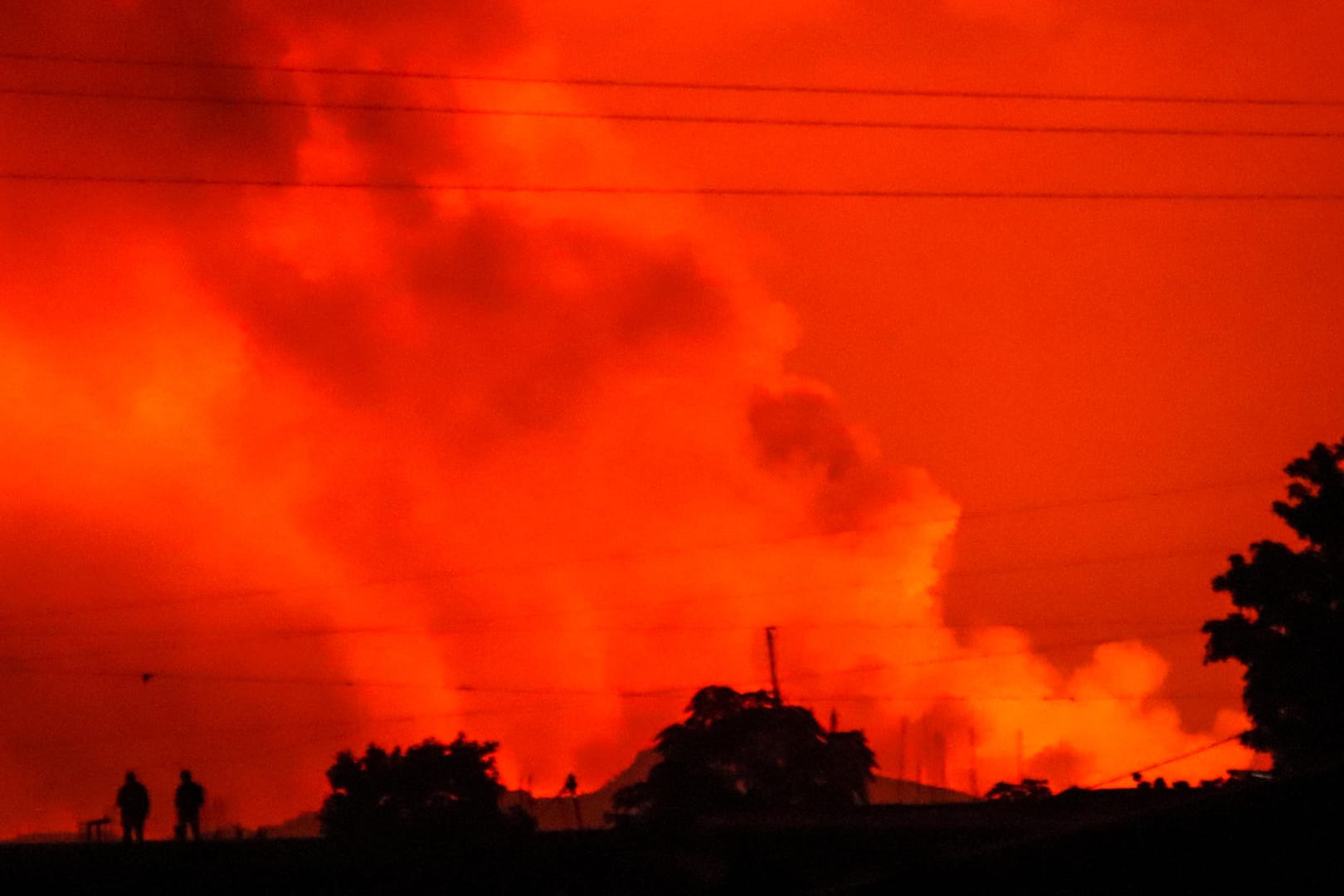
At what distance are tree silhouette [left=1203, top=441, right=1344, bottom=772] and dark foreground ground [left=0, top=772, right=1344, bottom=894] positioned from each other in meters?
21.3

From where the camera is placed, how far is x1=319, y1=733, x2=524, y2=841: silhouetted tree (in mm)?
108625

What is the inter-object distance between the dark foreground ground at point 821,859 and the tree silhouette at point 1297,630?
21.3 metres

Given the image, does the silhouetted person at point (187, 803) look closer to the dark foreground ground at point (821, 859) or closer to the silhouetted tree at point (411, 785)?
the dark foreground ground at point (821, 859)

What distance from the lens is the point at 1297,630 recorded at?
60500mm

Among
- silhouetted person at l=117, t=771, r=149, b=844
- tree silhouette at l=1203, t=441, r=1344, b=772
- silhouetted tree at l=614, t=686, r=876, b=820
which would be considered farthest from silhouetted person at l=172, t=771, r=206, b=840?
silhouetted tree at l=614, t=686, r=876, b=820

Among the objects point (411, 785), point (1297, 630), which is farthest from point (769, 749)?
point (1297, 630)

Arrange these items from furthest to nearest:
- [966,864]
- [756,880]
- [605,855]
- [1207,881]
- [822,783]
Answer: [822,783]
[605,855]
[756,880]
[966,864]
[1207,881]

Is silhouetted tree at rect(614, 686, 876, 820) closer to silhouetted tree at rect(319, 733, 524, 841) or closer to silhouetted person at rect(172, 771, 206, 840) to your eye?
silhouetted tree at rect(319, 733, 524, 841)

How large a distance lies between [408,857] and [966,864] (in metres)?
14.9

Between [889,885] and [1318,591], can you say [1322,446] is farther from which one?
[889,885]

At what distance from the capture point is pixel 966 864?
61.7 ft

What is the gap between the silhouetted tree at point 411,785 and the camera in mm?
108625

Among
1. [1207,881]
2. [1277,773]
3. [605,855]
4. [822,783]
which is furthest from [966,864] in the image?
[822,783]

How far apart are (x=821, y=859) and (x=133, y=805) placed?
17156 mm
